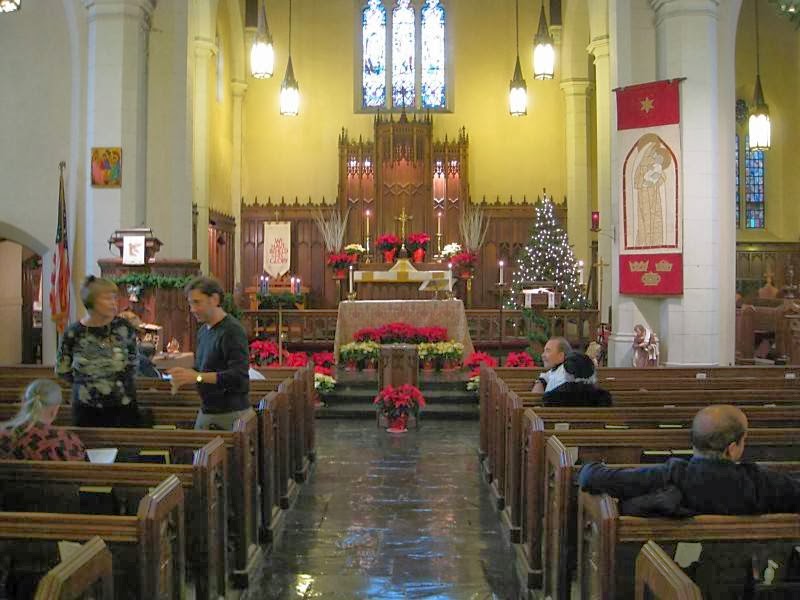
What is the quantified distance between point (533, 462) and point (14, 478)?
8.11 feet

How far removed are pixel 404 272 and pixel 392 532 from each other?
362 inches

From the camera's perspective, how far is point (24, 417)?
3.39 m

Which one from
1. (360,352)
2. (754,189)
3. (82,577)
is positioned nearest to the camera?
(82,577)

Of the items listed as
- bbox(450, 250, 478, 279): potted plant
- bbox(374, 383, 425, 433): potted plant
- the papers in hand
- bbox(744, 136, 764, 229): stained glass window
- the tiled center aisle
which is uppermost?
bbox(744, 136, 764, 229): stained glass window

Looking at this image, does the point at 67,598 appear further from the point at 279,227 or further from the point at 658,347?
the point at 279,227

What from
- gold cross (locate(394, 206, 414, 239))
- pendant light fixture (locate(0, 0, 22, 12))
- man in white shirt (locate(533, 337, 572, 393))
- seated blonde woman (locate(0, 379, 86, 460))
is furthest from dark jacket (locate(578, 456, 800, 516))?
gold cross (locate(394, 206, 414, 239))

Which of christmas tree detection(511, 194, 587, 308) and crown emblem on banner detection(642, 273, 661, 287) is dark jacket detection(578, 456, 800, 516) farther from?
christmas tree detection(511, 194, 587, 308)

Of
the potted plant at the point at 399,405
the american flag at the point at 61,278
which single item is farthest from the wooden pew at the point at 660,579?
the american flag at the point at 61,278

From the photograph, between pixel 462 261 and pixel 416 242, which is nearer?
pixel 416 242

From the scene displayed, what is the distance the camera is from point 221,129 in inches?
680

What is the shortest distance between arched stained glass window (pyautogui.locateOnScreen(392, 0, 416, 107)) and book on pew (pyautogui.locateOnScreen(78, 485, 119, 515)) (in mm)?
16959

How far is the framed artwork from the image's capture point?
10773 millimetres

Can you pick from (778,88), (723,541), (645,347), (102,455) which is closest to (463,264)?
(645,347)

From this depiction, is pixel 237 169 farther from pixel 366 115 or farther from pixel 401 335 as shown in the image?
pixel 401 335
